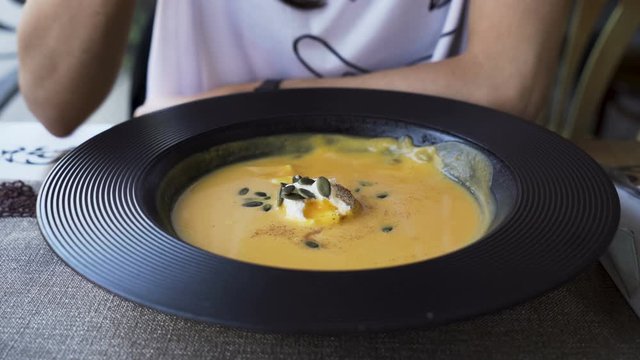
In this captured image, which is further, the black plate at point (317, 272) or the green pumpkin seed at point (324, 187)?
the green pumpkin seed at point (324, 187)

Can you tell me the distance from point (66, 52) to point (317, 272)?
1.00 metres

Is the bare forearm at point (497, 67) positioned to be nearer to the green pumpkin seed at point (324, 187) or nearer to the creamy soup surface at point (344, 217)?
the creamy soup surface at point (344, 217)

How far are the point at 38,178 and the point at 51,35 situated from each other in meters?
0.44

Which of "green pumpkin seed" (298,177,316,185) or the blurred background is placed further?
the blurred background

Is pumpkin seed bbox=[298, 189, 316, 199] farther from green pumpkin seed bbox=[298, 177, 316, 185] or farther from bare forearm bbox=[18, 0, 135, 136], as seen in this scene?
bare forearm bbox=[18, 0, 135, 136]

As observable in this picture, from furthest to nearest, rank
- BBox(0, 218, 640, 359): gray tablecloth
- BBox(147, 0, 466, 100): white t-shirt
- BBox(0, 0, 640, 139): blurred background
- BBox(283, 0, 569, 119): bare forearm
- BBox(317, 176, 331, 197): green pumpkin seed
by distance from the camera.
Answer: BBox(0, 0, 640, 139): blurred background < BBox(147, 0, 466, 100): white t-shirt < BBox(283, 0, 569, 119): bare forearm < BBox(317, 176, 331, 197): green pumpkin seed < BBox(0, 218, 640, 359): gray tablecloth

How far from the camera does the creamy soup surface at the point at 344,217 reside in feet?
2.37

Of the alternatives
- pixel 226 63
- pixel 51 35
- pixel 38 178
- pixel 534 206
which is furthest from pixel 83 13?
pixel 534 206

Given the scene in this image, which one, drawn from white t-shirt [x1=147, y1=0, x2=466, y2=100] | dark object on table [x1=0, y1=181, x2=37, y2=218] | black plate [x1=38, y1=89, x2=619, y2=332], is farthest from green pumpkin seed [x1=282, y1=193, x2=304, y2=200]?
white t-shirt [x1=147, y1=0, x2=466, y2=100]

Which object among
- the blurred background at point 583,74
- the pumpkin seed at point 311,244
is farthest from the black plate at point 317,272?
the blurred background at point 583,74

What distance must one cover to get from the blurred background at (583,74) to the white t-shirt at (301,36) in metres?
0.18

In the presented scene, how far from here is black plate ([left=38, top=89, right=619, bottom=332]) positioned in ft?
1.78

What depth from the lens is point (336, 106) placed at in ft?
3.42

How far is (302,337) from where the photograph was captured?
2.23 ft
